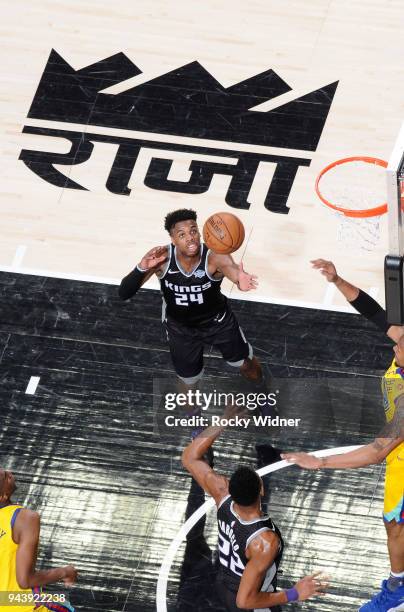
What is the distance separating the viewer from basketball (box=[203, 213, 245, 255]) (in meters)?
8.70

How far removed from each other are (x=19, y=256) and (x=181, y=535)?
3682 millimetres

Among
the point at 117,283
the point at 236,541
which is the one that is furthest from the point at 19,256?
the point at 236,541

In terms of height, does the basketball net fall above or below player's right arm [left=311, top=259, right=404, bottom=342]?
above

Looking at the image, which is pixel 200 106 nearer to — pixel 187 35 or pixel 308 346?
pixel 187 35

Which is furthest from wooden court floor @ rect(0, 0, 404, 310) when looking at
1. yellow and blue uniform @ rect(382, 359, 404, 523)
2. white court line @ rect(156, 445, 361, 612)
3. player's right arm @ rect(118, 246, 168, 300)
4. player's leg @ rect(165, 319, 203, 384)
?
yellow and blue uniform @ rect(382, 359, 404, 523)

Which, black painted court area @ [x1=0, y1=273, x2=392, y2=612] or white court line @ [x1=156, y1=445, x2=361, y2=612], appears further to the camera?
black painted court area @ [x1=0, y1=273, x2=392, y2=612]

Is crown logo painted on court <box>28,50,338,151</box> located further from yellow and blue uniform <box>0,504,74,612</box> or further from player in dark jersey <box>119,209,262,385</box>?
yellow and blue uniform <box>0,504,74,612</box>

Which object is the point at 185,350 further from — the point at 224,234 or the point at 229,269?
the point at 224,234

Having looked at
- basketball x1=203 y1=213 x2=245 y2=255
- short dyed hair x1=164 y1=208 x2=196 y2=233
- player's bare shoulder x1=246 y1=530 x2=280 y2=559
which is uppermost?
short dyed hair x1=164 y1=208 x2=196 y2=233

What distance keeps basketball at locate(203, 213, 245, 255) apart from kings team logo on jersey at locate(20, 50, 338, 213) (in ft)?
9.41

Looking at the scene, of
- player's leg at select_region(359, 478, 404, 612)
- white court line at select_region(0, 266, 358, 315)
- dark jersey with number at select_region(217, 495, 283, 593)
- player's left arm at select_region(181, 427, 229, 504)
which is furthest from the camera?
white court line at select_region(0, 266, 358, 315)

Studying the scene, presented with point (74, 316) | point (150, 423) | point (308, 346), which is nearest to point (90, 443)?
point (150, 423)

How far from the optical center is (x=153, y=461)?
31.6 ft

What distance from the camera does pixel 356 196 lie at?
36.3 feet
